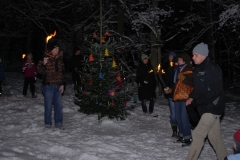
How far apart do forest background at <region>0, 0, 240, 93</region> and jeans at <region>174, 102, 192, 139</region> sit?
3769 millimetres

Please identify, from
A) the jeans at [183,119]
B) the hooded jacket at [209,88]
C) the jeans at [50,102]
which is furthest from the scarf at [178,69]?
the jeans at [50,102]

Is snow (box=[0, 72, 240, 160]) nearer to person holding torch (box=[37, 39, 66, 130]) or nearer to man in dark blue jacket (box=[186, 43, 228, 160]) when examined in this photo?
person holding torch (box=[37, 39, 66, 130])

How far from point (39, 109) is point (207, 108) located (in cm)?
724

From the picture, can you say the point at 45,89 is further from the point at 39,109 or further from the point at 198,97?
the point at 198,97

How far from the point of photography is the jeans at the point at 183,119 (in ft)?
24.7

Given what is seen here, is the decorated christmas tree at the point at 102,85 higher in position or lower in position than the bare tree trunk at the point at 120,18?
lower

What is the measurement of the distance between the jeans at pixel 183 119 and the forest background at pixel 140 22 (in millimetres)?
3769

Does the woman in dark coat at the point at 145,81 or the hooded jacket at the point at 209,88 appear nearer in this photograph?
the hooded jacket at the point at 209,88

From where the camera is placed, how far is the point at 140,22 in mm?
17828

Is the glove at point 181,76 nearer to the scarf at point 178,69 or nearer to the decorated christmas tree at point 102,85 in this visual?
the scarf at point 178,69

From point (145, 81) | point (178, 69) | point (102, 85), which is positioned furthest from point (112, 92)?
point (178, 69)

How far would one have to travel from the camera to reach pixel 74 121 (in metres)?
9.94

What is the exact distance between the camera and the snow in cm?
656

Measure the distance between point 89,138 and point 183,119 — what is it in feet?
7.60
